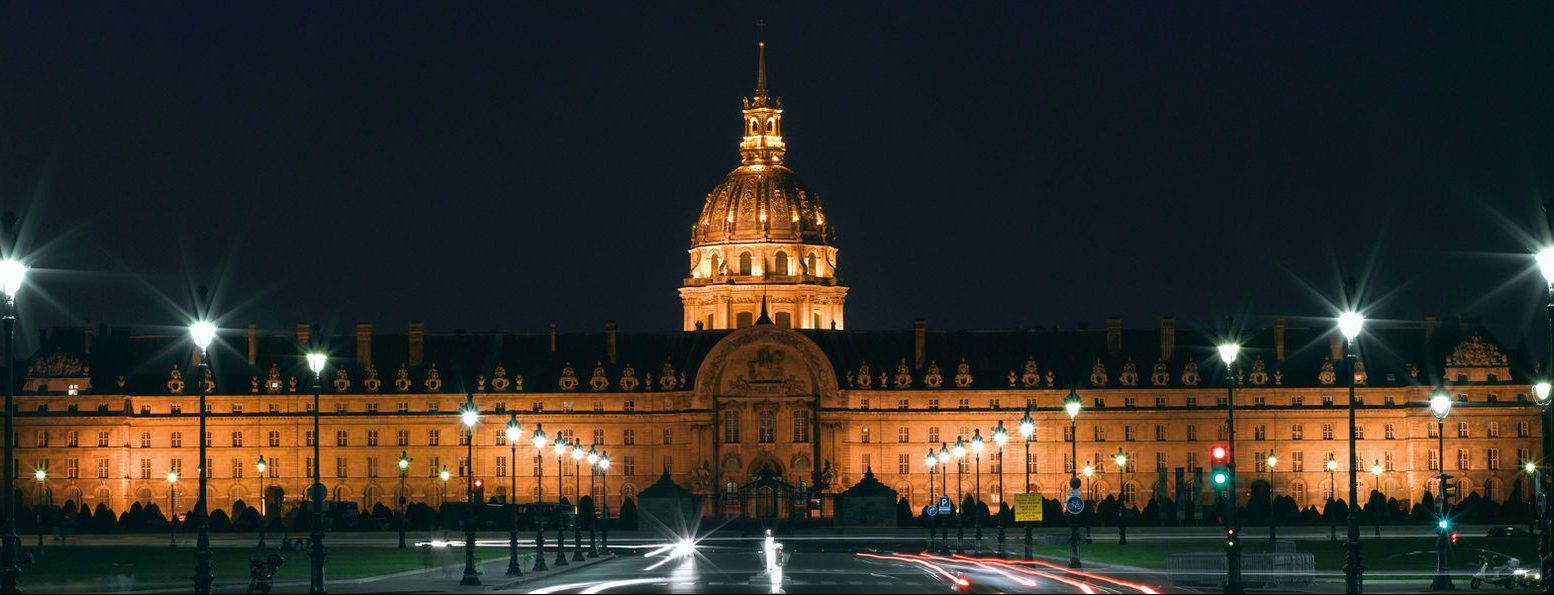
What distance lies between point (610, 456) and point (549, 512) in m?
36.9

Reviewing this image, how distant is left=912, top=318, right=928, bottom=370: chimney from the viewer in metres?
191

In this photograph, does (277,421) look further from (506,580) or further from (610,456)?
(506,580)

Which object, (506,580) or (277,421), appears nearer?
(506,580)

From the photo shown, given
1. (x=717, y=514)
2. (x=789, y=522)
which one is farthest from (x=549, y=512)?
(x=717, y=514)

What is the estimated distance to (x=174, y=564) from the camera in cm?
9031

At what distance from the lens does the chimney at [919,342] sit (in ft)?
626

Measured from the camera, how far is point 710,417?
606ft

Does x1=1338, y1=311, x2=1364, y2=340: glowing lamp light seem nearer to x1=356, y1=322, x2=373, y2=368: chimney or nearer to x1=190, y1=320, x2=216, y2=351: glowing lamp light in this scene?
x1=190, y1=320, x2=216, y2=351: glowing lamp light

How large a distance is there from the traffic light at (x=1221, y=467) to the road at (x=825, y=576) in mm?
3167

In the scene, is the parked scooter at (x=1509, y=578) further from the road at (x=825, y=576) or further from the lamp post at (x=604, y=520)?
the lamp post at (x=604, y=520)

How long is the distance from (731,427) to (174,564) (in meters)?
96.4

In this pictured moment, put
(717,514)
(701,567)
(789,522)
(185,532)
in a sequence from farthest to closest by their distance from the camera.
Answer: (717,514)
(789,522)
(185,532)
(701,567)

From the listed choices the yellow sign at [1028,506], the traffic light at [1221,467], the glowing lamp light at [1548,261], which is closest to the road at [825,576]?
the yellow sign at [1028,506]

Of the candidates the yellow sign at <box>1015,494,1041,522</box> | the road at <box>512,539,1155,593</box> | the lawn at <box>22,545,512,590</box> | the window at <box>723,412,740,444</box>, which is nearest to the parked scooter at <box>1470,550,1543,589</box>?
the road at <box>512,539,1155,593</box>
